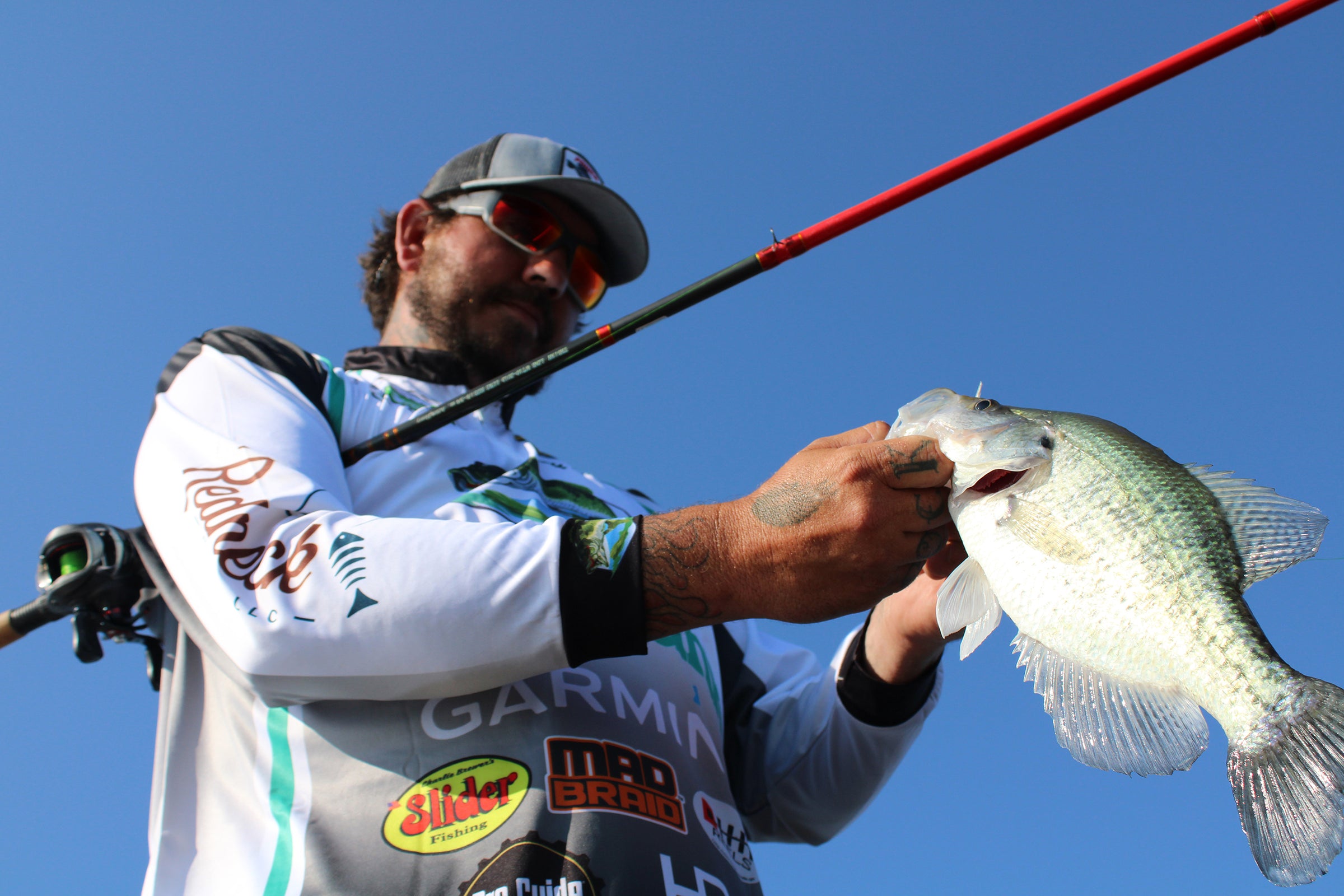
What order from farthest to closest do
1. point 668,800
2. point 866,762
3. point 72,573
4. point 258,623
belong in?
point 866,762
point 72,573
point 668,800
point 258,623

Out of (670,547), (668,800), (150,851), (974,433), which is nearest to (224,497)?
(150,851)

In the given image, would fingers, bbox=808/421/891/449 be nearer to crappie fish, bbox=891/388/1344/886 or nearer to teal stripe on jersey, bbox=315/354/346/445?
crappie fish, bbox=891/388/1344/886

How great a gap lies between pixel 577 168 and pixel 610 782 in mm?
2856

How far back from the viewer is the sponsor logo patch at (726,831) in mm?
2443

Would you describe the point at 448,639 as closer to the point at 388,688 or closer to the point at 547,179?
the point at 388,688

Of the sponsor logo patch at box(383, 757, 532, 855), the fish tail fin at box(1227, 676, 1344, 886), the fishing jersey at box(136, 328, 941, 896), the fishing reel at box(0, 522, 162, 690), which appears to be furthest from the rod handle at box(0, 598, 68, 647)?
the fish tail fin at box(1227, 676, 1344, 886)

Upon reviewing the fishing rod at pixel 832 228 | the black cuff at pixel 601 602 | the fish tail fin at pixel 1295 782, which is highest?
the fishing rod at pixel 832 228

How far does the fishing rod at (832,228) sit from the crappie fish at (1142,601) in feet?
3.48

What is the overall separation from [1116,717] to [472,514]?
168 cm

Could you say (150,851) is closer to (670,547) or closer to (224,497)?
(224,497)

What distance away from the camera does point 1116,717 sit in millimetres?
1877

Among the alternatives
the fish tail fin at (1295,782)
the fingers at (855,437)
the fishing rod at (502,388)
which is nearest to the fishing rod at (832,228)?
the fishing rod at (502,388)

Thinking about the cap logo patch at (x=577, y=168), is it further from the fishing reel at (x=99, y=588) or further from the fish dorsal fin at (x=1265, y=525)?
the fish dorsal fin at (x=1265, y=525)

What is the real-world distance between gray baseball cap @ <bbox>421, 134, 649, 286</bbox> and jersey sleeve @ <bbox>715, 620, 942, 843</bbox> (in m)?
1.94
